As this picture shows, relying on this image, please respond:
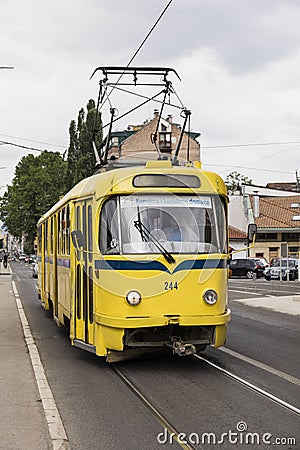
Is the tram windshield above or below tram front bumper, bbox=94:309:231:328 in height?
above

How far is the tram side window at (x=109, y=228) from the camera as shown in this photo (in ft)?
33.6

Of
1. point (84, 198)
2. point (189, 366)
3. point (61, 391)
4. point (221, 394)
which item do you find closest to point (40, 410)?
point (61, 391)

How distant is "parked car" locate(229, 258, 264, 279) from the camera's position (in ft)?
170

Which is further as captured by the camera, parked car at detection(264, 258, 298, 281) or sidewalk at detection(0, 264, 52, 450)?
parked car at detection(264, 258, 298, 281)

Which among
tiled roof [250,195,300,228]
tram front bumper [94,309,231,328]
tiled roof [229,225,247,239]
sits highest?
tiled roof [250,195,300,228]

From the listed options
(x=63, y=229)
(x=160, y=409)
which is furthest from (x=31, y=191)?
(x=160, y=409)

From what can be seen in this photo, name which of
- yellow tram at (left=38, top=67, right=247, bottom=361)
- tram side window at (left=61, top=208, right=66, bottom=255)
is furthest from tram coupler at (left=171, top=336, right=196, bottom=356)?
tram side window at (left=61, top=208, right=66, bottom=255)

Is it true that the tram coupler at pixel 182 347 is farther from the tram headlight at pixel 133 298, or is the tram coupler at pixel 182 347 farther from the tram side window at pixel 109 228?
the tram side window at pixel 109 228

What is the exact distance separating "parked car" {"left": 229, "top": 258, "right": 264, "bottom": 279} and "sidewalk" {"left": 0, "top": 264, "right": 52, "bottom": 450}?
38.4m

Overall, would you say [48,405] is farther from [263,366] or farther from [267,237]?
[267,237]

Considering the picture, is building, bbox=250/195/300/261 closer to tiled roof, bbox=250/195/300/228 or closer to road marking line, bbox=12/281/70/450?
tiled roof, bbox=250/195/300/228

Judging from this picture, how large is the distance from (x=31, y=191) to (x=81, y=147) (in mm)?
15900

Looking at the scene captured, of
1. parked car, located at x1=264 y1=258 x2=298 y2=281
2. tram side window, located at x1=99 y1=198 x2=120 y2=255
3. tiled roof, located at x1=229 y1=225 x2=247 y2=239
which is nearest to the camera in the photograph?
tram side window, located at x1=99 y1=198 x2=120 y2=255

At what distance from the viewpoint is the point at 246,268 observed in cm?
5225
